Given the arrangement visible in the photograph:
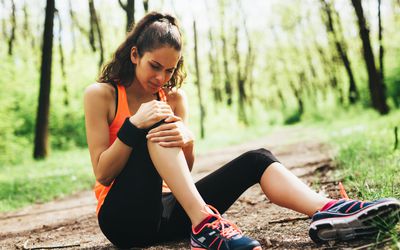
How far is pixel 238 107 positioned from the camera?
31047 mm

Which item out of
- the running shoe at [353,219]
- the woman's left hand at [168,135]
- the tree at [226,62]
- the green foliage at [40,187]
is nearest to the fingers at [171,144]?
the woman's left hand at [168,135]

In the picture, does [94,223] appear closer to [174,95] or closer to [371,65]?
[174,95]

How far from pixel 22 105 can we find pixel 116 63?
13.8m

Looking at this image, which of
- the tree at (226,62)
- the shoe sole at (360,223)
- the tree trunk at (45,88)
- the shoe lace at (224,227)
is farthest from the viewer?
the tree at (226,62)

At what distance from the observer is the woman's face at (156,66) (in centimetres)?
241

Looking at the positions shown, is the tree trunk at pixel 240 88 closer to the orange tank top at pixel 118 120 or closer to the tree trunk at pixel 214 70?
the tree trunk at pixel 214 70

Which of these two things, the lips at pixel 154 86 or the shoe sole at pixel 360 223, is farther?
the lips at pixel 154 86

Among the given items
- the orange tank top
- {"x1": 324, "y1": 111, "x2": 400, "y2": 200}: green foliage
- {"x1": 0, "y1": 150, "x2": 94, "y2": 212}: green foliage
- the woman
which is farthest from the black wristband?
{"x1": 0, "y1": 150, "x2": 94, "y2": 212}: green foliage

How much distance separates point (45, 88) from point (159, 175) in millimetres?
9943

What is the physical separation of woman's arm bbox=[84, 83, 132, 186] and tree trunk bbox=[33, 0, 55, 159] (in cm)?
947

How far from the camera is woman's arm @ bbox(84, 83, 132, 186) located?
88.9 inches

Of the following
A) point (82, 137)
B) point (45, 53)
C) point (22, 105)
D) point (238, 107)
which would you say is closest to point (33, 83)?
point (22, 105)

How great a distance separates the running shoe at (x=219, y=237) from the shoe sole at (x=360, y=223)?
319 mm

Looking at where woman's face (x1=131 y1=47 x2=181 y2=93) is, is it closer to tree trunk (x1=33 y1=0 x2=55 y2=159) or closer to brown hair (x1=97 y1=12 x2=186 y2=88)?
brown hair (x1=97 y1=12 x2=186 y2=88)
